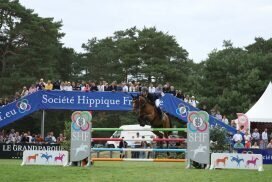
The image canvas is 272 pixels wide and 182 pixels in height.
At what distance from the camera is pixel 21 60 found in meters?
58.9

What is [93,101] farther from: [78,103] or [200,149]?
[200,149]

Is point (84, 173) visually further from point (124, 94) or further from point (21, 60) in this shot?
point (21, 60)

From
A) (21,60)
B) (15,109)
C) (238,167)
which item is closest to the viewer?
(238,167)

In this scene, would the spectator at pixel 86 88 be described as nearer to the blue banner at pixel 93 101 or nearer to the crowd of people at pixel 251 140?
the blue banner at pixel 93 101

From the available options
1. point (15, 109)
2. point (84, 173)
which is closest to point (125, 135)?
point (15, 109)

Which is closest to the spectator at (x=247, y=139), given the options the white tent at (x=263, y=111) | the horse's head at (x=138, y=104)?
the white tent at (x=263, y=111)

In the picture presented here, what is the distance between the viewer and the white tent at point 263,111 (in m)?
33.3

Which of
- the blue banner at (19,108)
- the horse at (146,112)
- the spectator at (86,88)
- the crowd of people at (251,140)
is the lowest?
the crowd of people at (251,140)

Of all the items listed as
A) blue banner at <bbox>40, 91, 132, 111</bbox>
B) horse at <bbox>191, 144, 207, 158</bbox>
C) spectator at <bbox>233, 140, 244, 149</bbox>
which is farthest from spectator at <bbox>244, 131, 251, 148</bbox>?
horse at <bbox>191, 144, 207, 158</bbox>

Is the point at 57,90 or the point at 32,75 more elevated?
the point at 32,75

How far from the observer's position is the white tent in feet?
109

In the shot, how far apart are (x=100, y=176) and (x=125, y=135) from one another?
2457cm

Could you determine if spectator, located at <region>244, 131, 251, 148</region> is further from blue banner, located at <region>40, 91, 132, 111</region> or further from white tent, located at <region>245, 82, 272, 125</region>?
Result: blue banner, located at <region>40, 91, 132, 111</region>

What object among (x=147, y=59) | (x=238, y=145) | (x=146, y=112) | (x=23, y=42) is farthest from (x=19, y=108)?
(x=147, y=59)
